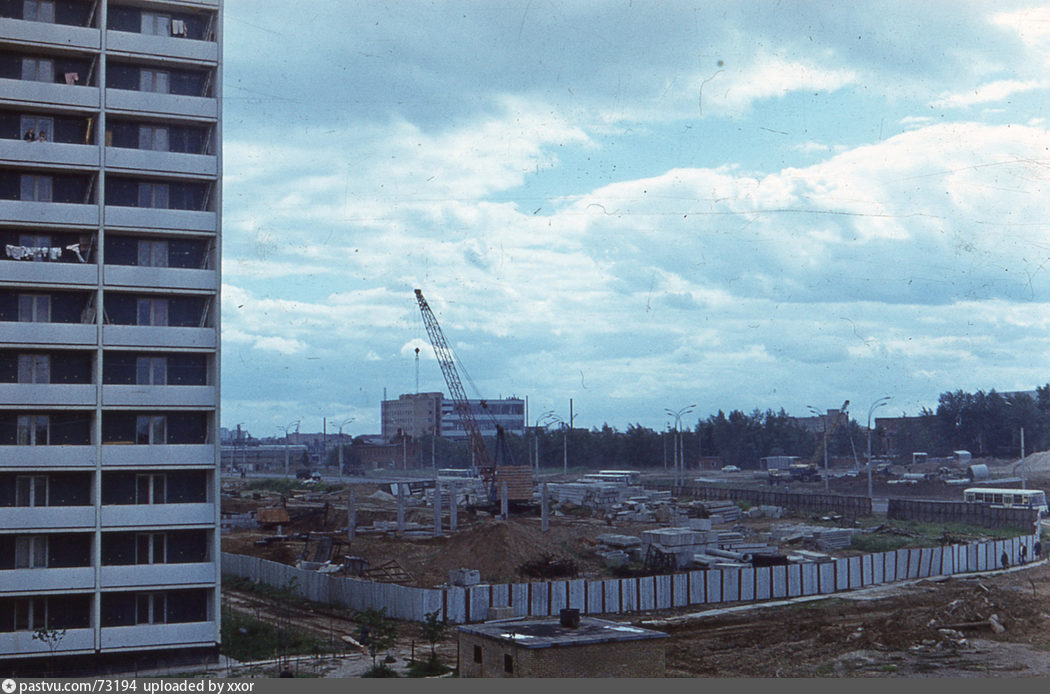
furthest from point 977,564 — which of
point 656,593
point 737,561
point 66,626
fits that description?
point 66,626

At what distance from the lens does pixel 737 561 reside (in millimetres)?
58812

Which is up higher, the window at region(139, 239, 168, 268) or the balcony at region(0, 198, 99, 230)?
the balcony at region(0, 198, 99, 230)

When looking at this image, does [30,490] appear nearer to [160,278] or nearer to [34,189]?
[160,278]

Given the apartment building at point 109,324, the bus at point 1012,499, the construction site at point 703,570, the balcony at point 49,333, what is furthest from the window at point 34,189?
the bus at point 1012,499

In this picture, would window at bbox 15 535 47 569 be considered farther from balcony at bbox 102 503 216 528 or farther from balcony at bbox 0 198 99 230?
balcony at bbox 0 198 99 230

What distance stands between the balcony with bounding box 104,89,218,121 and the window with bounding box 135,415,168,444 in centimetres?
1073

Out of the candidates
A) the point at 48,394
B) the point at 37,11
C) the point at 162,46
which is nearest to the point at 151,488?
the point at 48,394

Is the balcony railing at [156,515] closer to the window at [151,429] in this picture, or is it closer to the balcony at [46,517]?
the balcony at [46,517]

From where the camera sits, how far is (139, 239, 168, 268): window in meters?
36.2

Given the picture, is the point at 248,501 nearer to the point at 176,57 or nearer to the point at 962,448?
the point at 176,57

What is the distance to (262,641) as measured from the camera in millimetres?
40281

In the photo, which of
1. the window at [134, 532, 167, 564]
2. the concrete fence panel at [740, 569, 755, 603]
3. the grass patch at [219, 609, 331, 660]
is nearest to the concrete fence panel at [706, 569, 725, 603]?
the concrete fence panel at [740, 569, 755, 603]

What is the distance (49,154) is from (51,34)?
13.5ft

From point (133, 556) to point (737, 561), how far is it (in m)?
35.1
